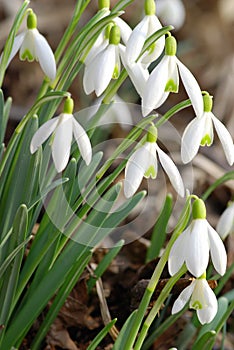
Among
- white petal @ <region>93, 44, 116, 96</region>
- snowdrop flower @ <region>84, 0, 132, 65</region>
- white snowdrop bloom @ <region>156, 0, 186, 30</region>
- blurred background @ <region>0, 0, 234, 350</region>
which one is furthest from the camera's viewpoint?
blurred background @ <region>0, 0, 234, 350</region>

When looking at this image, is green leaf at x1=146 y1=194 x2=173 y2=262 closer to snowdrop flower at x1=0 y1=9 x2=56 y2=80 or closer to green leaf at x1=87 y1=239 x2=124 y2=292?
green leaf at x1=87 y1=239 x2=124 y2=292

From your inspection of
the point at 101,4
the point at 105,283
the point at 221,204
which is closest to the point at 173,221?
the point at 221,204

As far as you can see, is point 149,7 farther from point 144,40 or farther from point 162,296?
point 162,296

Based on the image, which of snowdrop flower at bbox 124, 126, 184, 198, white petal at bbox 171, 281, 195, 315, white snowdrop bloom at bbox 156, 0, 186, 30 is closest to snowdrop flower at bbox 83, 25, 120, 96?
snowdrop flower at bbox 124, 126, 184, 198

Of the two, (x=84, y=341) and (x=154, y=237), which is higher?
(x=154, y=237)

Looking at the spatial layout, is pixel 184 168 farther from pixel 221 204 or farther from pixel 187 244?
pixel 187 244

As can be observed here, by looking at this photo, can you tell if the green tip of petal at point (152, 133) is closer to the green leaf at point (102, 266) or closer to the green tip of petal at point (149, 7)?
the green tip of petal at point (149, 7)

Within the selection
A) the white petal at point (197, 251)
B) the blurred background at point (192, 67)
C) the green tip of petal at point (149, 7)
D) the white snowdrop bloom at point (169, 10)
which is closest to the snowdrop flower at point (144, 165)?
the white petal at point (197, 251)
